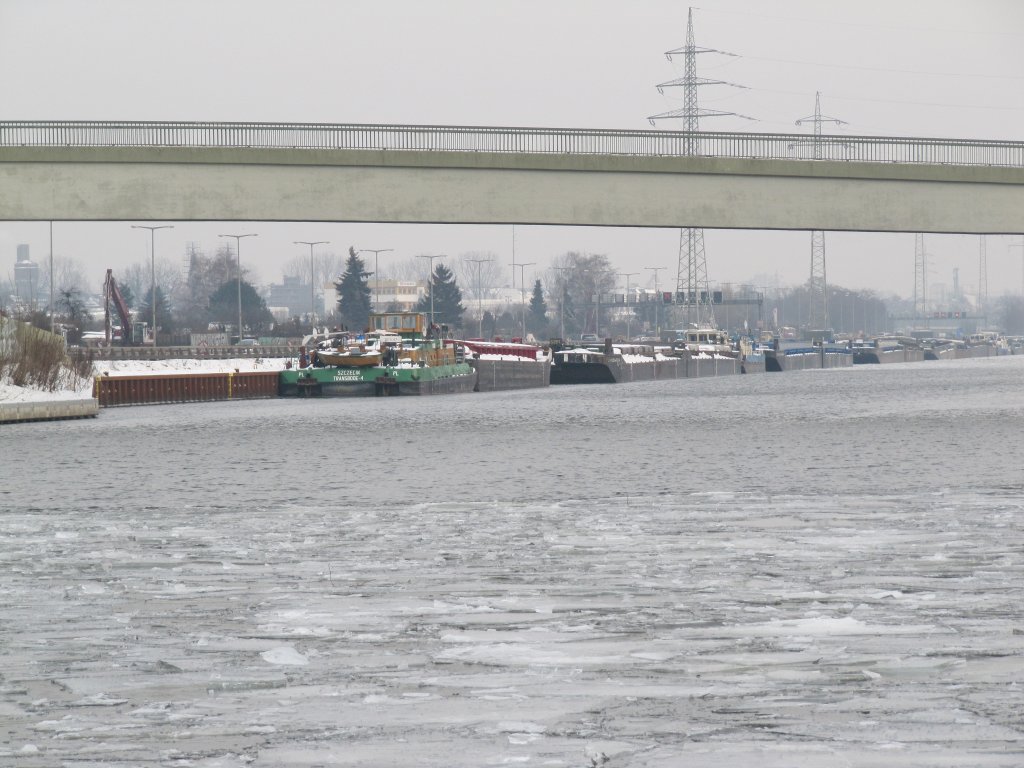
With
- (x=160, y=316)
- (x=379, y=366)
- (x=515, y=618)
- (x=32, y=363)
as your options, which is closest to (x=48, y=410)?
(x=32, y=363)

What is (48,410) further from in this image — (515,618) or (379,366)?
(515,618)

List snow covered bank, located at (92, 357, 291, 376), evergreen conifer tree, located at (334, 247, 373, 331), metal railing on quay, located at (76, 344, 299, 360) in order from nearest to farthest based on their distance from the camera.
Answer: snow covered bank, located at (92, 357, 291, 376), metal railing on quay, located at (76, 344, 299, 360), evergreen conifer tree, located at (334, 247, 373, 331)

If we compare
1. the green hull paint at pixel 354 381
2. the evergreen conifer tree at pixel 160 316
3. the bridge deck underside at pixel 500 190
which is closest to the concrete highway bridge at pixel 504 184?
the bridge deck underside at pixel 500 190

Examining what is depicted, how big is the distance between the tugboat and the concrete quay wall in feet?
58.1

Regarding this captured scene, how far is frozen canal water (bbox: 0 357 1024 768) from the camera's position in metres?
8.45

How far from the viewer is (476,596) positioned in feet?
42.9

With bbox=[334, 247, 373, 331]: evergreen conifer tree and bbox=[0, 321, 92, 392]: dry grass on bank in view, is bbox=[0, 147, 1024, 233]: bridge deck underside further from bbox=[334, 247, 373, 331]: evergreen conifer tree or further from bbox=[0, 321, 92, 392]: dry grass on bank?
bbox=[334, 247, 373, 331]: evergreen conifer tree

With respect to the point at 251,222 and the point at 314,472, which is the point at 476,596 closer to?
the point at 314,472

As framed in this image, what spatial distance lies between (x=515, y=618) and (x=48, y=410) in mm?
41207

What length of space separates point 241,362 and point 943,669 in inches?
3324

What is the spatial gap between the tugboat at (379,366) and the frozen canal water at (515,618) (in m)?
41.7

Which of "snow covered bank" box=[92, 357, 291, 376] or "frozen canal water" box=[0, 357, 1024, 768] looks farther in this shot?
"snow covered bank" box=[92, 357, 291, 376]

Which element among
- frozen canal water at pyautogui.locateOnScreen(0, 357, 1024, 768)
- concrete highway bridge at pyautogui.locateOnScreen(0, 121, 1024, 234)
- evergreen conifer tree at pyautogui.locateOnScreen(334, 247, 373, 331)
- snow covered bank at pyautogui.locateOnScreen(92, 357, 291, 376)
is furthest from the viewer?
evergreen conifer tree at pyautogui.locateOnScreen(334, 247, 373, 331)

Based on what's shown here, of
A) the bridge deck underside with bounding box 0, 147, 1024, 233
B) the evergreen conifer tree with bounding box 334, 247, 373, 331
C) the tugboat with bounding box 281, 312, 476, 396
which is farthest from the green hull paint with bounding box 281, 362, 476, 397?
the evergreen conifer tree with bounding box 334, 247, 373, 331
